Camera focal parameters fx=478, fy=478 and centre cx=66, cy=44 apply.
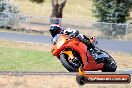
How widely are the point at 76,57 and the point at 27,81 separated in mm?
2139

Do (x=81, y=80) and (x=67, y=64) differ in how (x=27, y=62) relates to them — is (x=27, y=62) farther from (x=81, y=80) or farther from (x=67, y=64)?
(x=81, y=80)

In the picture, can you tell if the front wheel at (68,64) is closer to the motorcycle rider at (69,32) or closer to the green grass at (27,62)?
the motorcycle rider at (69,32)

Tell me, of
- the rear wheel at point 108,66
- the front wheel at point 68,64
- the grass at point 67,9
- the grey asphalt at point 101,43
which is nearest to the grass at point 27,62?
the rear wheel at point 108,66

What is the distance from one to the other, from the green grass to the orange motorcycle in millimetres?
2723

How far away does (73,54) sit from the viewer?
12.5 metres

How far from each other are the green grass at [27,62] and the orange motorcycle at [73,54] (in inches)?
107

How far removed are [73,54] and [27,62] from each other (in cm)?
576

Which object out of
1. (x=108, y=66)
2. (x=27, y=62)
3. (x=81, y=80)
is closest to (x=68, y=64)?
(x=108, y=66)

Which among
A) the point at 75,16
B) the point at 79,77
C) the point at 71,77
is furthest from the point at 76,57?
the point at 75,16

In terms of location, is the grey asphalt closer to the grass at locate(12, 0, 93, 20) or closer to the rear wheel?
the rear wheel

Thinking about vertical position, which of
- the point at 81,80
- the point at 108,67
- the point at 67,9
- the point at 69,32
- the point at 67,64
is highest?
the point at 69,32

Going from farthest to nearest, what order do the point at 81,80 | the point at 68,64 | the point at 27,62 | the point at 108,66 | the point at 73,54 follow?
the point at 27,62 → the point at 108,66 → the point at 73,54 → the point at 68,64 → the point at 81,80

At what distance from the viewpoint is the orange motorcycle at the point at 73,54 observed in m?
12.4

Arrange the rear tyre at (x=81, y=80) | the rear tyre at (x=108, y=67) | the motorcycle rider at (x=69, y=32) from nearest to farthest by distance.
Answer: the rear tyre at (x=81, y=80), the motorcycle rider at (x=69, y=32), the rear tyre at (x=108, y=67)
